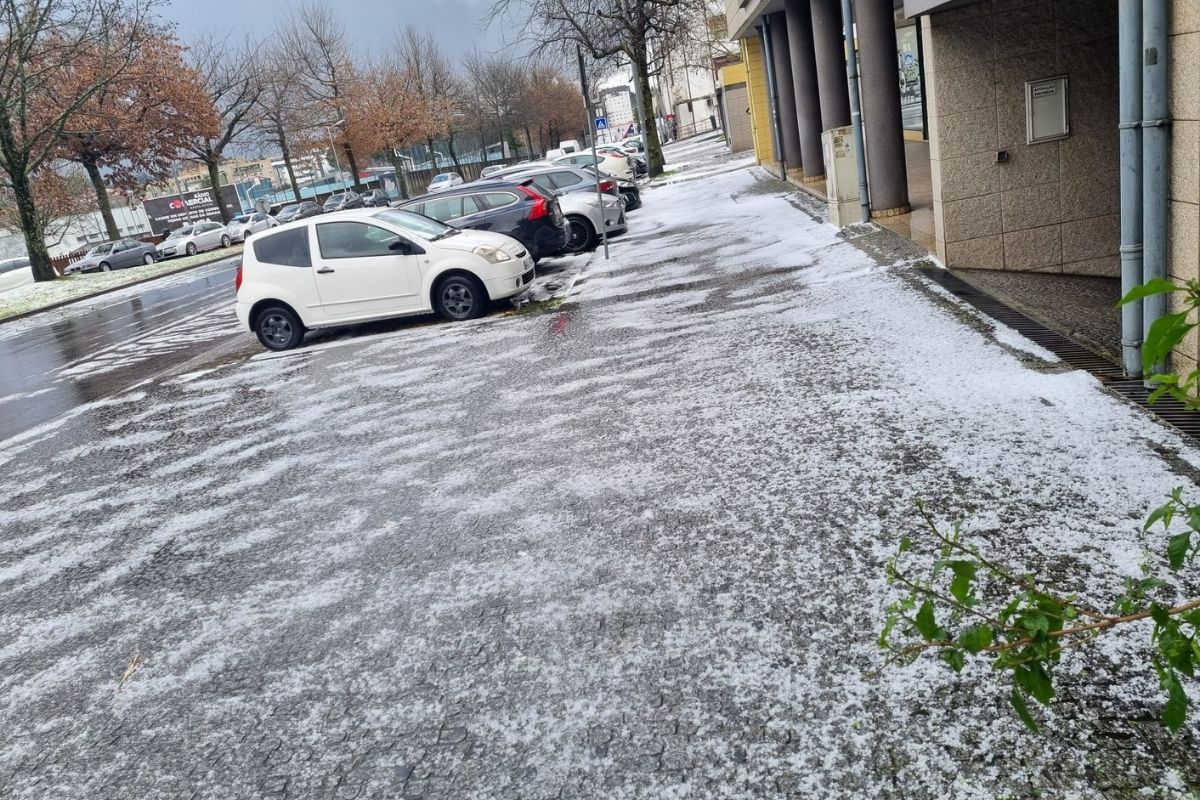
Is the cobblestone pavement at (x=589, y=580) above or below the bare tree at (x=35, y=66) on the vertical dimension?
below

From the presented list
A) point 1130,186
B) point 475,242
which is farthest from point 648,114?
point 1130,186

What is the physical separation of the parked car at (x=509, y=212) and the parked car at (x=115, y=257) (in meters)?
31.7

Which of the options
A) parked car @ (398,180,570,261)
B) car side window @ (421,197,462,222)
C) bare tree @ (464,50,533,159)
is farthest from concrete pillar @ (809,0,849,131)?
bare tree @ (464,50,533,159)

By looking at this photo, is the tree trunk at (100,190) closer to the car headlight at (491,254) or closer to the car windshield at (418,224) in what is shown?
the car windshield at (418,224)

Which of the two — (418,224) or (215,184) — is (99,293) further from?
(418,224)

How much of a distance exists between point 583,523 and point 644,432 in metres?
1.41

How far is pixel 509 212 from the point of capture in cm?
1495

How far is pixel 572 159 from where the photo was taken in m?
26.4

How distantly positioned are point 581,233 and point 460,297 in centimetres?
596

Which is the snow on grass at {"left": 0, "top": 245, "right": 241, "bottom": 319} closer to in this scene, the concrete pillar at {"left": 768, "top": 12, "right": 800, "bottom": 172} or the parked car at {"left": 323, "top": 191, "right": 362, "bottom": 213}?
the parked car at {"left": 323, "top": 191, "right": 362, "bottom": 213}

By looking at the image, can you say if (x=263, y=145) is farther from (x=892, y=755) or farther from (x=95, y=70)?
(x=892, y=755)

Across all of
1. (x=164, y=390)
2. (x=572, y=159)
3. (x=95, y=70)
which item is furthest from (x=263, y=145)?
(x=164, y=390)

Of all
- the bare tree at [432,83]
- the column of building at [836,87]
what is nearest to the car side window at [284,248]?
the column of building at [836,87]

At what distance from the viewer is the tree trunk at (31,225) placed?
103 ft
